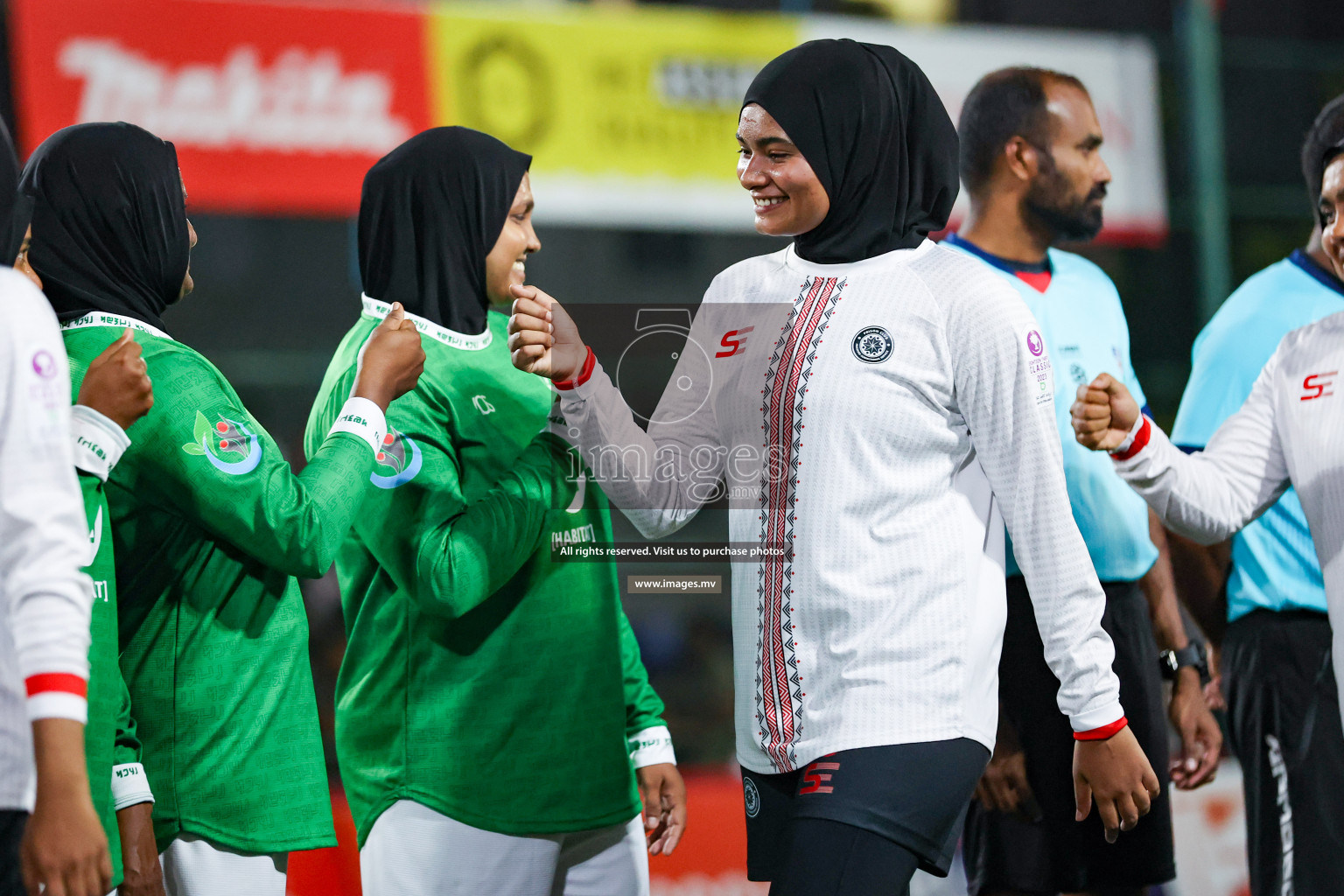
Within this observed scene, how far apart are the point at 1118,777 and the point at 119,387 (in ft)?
4.64

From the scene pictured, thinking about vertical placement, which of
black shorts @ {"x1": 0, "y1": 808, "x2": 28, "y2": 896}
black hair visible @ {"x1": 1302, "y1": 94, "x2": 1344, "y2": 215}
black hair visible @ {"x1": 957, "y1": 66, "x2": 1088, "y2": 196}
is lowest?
black shorts @ {"x1": 0, "y1": 808, "x2": 28, "y2": 896}

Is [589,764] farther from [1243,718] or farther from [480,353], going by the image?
[1243,718]

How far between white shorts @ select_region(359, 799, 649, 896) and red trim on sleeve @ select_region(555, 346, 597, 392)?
0.68 metres

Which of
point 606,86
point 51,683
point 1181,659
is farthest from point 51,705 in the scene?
Result: point 606,86

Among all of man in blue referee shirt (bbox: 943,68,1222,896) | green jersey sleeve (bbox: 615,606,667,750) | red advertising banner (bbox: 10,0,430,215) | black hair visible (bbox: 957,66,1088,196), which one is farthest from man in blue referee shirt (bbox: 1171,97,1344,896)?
red advertising banner (bbox: 10,0,430,215)

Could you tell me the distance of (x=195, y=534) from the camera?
194 centimetres

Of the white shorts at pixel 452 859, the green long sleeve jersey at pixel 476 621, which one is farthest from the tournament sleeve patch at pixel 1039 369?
the white shorts at pixel 452 859

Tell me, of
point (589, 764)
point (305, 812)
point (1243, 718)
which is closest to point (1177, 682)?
point (1243, 718)

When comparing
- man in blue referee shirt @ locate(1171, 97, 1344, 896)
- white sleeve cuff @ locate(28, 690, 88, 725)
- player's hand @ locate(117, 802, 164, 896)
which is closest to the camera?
white sleeve cuff @ locate(28, 690, 88, 725)

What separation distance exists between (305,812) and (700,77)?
529cm

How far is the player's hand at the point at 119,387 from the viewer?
1.73 meters

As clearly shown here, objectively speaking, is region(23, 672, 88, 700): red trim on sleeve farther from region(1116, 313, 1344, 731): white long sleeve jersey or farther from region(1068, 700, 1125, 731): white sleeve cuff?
region(1116, 313, 1344, 731): white long sleeve jersey

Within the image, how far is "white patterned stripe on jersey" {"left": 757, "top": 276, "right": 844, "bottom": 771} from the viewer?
190 centimetres

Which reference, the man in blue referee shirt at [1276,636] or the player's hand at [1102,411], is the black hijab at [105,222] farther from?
the man in blue referee shirt at [1276,636]
